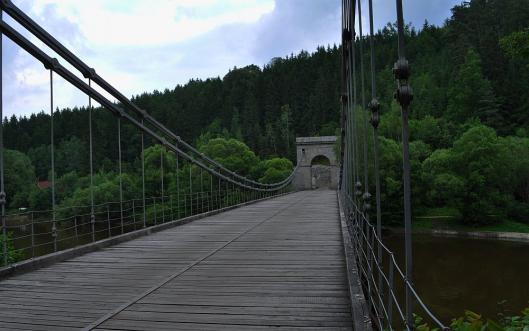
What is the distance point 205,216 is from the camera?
10.9 meters

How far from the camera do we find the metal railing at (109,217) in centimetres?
584

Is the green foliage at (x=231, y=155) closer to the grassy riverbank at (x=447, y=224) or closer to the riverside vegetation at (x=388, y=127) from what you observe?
the riverside vegetation at (x=388, y=127)

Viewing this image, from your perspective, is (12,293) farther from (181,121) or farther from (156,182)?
(181,121)

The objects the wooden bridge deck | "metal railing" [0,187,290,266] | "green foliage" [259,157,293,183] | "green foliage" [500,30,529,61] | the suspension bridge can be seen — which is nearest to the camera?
the suspension bridge

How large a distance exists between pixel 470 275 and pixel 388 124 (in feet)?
67.2

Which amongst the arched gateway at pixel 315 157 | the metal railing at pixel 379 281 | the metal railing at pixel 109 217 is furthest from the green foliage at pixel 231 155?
the metal railing at pixel 379 281

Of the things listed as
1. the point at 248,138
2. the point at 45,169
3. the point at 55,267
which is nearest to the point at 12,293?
the point at 55,267

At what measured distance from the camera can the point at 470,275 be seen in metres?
17.2

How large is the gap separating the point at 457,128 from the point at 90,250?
40.0 meters

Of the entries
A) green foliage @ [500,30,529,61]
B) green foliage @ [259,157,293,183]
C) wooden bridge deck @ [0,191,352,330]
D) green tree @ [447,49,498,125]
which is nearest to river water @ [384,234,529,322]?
green foliage @ [500,30,529,61]

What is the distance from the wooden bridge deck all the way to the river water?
6.80 metres

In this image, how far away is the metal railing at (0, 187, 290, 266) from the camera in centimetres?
584

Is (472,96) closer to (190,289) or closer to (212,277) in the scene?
(212,277)

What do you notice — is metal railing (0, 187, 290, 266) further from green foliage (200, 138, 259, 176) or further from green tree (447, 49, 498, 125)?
green tree (447, 49, 498, 125)
